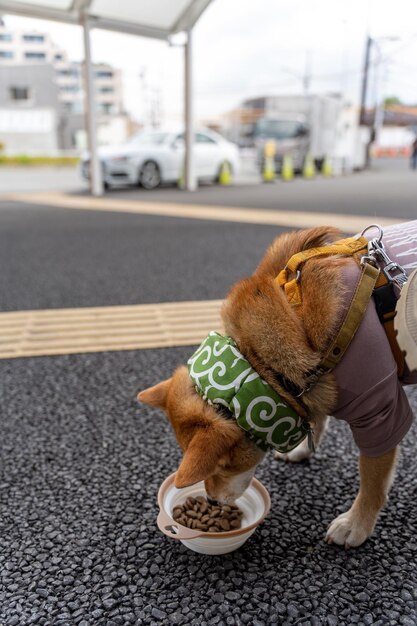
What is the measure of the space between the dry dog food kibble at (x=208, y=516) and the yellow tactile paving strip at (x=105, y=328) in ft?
5.33

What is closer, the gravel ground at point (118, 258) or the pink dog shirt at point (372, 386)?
the pink dog shirt at point (372, 386)

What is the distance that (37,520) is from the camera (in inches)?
71.9

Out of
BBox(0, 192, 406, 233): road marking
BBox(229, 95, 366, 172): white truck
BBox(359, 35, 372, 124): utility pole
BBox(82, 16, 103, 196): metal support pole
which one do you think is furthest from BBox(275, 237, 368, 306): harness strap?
BBox(229, 95, 366, 172): white truck

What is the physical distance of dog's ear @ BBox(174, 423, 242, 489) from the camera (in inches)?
51.9

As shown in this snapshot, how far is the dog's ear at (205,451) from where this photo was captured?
1.32m

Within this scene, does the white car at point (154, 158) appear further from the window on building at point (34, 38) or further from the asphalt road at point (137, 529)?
the asphalt road at point (137, 529)

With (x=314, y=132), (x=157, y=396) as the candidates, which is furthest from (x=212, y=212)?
(x=314, y=132)

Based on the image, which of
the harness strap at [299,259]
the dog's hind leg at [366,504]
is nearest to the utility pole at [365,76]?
the harness strap at [299,259]

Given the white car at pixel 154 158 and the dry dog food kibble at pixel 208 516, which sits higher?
the white car at pixel 154 158

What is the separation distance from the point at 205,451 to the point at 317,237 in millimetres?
779

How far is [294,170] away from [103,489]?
16774 mm

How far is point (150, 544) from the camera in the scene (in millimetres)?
1733

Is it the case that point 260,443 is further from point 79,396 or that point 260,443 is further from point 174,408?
point 79,396

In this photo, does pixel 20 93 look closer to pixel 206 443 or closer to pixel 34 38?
pixel 34 38
